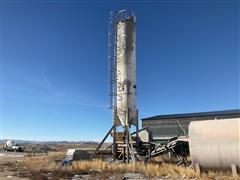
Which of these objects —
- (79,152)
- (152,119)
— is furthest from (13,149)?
(79,152)

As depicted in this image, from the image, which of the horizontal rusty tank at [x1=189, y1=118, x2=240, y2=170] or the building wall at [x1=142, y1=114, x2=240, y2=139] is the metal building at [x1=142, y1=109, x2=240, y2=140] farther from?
the horizontal rusty tank at [x1=189, y1=118, x2=240, y2=170]

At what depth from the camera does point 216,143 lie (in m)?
16.7

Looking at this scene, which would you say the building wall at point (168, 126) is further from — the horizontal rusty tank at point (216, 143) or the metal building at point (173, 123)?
the horizontal rusty tank at point (216, 143)

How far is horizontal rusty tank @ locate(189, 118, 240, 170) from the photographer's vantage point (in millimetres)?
16141

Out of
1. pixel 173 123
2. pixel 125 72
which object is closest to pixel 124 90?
pixel 125 72

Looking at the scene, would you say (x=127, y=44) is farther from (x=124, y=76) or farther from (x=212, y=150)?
(x=212, y=150)

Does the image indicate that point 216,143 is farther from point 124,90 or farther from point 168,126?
point 168,126

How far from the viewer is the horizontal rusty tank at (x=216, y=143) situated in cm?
1614

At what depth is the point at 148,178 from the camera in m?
17.1

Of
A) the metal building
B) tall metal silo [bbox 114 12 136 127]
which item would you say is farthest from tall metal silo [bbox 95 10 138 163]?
the metal building

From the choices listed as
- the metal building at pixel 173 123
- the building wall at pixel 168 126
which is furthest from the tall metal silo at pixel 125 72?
the building wall at pixel 168 126

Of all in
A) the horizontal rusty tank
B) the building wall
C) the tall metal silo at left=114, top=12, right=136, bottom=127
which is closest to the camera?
the horizontal rusty tank

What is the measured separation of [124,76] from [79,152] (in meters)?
7.51

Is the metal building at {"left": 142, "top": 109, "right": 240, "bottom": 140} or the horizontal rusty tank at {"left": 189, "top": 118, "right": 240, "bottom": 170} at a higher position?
the metal building at {"left": 142, "top": 109, "right": 240, "bottom": 140}
